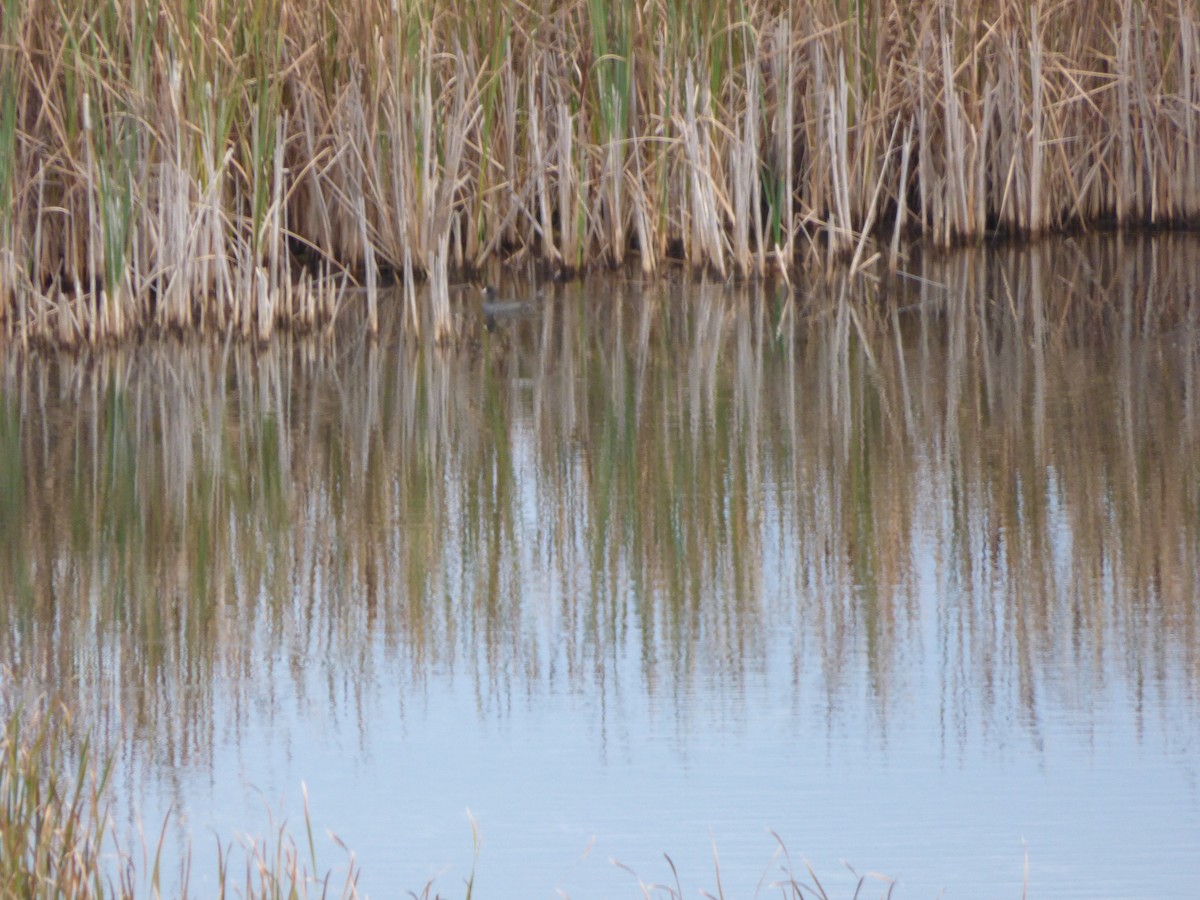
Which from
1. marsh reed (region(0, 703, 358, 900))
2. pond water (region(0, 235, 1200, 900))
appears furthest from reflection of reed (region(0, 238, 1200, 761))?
marsh reed (region(0, 703, 358, 900))

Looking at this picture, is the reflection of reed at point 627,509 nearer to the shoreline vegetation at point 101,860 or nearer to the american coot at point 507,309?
the american coot at point 507,309

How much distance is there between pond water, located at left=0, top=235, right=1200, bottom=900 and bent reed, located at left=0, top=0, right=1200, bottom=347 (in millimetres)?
412

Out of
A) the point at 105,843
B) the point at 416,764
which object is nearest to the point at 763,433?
the point at 416,764

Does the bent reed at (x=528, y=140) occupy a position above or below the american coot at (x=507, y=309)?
above

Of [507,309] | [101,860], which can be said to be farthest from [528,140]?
[101,860]

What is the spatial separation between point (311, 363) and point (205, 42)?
0.98 m

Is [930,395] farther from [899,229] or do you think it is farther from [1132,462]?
[899,229]

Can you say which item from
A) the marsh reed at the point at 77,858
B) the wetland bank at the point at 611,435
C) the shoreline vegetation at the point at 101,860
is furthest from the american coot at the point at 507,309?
the marsh reed at the point at 77,858

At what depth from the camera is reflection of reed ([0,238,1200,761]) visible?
313 cm

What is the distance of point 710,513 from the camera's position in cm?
395

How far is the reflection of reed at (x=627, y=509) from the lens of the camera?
3.13 metres

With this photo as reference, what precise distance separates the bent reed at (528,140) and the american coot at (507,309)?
23 cm

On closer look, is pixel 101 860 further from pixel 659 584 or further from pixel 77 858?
pixel 659 584

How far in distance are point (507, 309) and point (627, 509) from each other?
2.22 m
